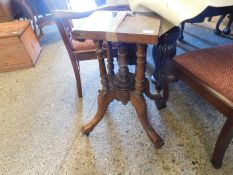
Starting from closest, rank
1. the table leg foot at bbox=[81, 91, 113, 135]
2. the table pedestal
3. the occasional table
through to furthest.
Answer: the occasional table < the table pedestal < the table leg foot at bbox=[81, 91, 113, 135]

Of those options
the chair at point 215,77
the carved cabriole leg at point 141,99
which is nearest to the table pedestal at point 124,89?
the carved cabriole leg at point 141,99

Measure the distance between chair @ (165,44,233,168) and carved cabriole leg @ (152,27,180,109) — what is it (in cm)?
9

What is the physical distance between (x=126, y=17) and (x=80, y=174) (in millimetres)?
857

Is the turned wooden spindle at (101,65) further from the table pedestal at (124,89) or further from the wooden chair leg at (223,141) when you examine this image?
the wooden chair leg at (223,141)

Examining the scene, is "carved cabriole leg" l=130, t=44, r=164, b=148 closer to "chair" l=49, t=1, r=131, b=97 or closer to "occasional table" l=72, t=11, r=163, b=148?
"occasional table" l=72, t=11, r=163, b=148

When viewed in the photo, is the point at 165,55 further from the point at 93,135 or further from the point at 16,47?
the point at 16,47

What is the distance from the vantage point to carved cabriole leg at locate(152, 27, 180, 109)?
3.62 ft

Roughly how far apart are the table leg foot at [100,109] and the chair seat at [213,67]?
17.3 inches

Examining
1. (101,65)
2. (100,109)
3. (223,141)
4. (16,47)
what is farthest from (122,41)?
(16,47)

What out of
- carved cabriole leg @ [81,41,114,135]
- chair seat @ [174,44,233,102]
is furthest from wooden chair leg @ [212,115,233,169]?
carved cabriole leg @ [81,41,114,135]

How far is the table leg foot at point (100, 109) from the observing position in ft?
3.57

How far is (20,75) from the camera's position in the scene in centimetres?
187

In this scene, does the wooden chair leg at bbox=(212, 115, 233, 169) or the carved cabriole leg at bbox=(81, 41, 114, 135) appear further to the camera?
the carved cabriole leg at bbox=(81, 41, 114, 135)

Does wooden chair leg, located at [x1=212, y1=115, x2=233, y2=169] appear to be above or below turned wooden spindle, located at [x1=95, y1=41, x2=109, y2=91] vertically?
below
